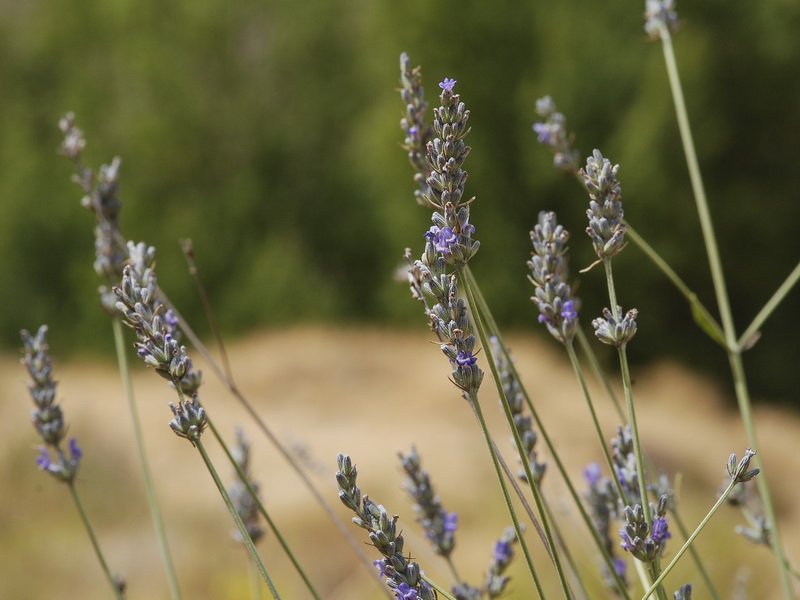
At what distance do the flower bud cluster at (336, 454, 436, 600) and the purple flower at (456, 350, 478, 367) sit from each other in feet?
0.34

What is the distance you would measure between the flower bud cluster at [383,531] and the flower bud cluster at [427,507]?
0.25 m

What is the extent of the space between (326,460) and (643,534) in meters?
5.69

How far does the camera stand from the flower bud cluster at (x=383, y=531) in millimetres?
601

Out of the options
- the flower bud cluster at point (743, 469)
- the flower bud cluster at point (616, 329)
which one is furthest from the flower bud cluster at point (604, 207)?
the flower bud cluster at point (743, 469)

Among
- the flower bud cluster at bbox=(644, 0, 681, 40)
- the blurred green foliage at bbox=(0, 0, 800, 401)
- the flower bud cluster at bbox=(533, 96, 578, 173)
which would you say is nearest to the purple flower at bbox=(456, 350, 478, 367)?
the flower bud cluster at bbox=(533, 96, 578, 173)

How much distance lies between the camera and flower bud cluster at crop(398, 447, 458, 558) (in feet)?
2.87

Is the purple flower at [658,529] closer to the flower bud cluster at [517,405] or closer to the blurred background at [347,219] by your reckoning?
the flower bud cluster at [517,405]

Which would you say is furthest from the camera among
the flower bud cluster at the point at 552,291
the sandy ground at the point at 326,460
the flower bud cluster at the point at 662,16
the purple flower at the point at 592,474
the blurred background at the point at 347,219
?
the blurred background at the point at 347,219

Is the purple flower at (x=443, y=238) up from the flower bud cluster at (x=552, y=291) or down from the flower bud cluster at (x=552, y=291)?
down

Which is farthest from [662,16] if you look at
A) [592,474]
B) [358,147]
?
[358,147]

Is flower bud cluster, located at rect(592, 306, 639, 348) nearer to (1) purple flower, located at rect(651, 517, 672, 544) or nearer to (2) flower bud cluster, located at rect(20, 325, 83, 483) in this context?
(1) purple flower, located at rect(651, 517, 672, 544)

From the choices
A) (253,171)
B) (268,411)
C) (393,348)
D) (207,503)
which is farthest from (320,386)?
(253,171)

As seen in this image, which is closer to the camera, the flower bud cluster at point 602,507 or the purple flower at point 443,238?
the purple flower at point 443,238

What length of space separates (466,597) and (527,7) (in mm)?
8883
